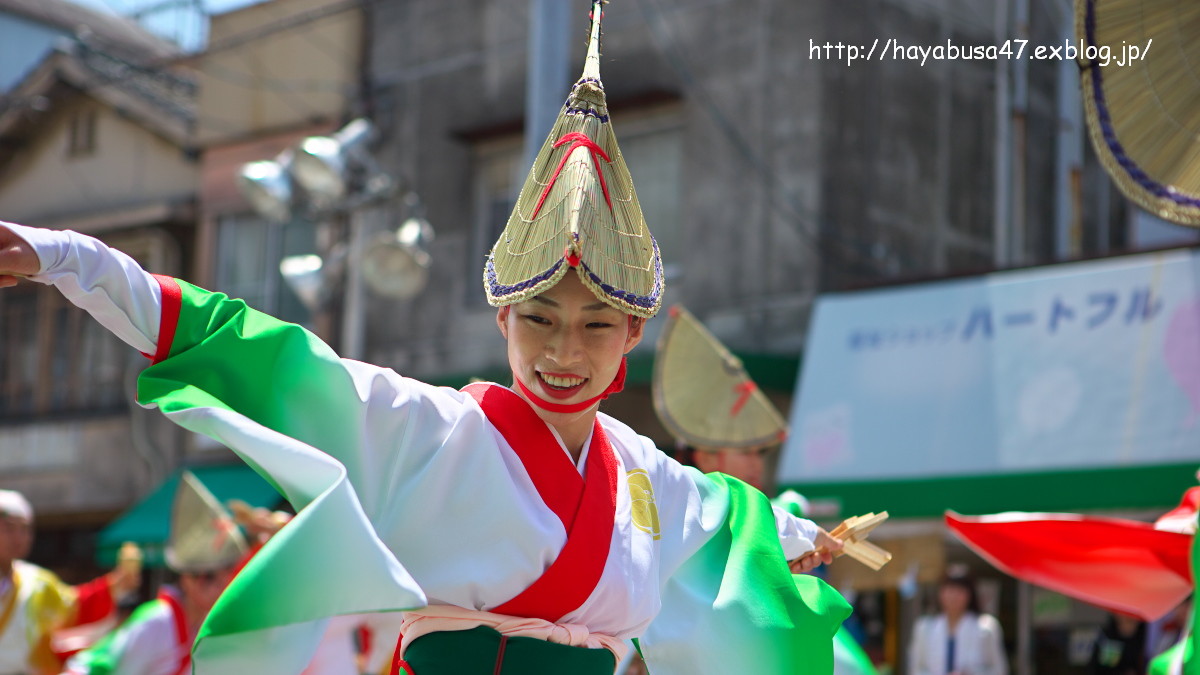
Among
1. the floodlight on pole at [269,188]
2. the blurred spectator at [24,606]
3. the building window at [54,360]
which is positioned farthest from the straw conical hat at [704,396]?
the building window at [54,360]

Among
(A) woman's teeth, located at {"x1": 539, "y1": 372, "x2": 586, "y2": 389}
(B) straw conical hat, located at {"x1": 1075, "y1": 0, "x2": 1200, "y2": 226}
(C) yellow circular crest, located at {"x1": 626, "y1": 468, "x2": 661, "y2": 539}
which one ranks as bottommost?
(C) yellow circular crest, located at {"x1": 626, "y1": 468, "x2": 661, "y2": 539}

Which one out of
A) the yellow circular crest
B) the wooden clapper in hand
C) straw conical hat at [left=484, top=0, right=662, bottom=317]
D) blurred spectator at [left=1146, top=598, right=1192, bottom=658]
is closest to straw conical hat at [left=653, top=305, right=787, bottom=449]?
the wooden clapper in hand

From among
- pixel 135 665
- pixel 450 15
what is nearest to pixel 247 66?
pixel 450 15

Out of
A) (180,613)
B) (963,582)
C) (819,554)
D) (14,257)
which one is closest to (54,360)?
(180,613)

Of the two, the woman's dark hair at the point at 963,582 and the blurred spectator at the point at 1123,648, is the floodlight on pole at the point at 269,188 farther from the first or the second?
the blurred spectator at the point at 1123,648

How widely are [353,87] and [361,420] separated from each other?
12.5 m

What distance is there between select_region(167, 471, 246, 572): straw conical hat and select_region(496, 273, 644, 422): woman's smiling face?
13.0 ft

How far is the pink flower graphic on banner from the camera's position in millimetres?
8820

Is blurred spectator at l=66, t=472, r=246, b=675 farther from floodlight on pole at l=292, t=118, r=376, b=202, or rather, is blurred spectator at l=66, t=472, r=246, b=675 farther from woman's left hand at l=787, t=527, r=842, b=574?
floodlight on pole at l=292, t=118, r=376, b=202

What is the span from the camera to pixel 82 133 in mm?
17359

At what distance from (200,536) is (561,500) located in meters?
4.28

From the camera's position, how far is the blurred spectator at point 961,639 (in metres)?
7.97

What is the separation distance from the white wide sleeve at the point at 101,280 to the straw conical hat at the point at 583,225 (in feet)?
2.11

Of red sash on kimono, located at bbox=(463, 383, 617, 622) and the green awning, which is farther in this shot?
the green awning
